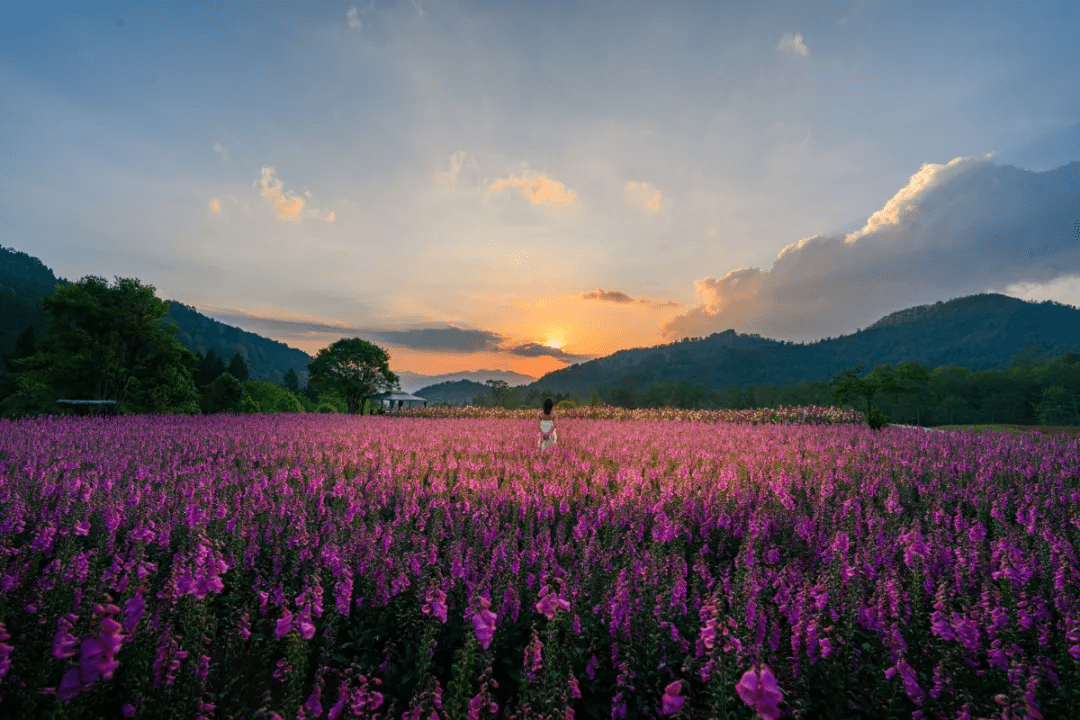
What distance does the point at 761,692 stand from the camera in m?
1.73

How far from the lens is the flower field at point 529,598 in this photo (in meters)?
2.83

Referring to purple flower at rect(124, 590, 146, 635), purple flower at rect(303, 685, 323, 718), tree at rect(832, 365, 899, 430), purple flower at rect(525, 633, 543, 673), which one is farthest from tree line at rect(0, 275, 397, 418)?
tree at rect(832, 365, 899, 430)

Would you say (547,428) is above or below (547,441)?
above

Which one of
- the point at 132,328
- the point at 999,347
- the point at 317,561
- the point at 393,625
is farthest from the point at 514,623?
the point at 999,347

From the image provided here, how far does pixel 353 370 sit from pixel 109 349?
1715 centimetres

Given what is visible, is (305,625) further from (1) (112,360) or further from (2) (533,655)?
(1) (112,360)

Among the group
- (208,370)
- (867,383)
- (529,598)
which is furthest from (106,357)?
(208,370)

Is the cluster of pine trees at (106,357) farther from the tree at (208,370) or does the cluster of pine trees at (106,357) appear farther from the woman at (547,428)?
the tree at (208,370)

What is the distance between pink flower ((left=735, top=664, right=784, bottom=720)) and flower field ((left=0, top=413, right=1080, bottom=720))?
1 cm

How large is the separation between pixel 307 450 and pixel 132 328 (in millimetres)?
17724

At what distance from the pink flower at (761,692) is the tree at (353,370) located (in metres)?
40.4

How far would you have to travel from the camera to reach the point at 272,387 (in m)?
41.1

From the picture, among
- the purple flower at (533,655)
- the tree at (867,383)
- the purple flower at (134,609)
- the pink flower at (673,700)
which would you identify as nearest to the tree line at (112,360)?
the purple flower at (134,609)

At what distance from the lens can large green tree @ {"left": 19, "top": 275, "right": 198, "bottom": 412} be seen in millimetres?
22516
